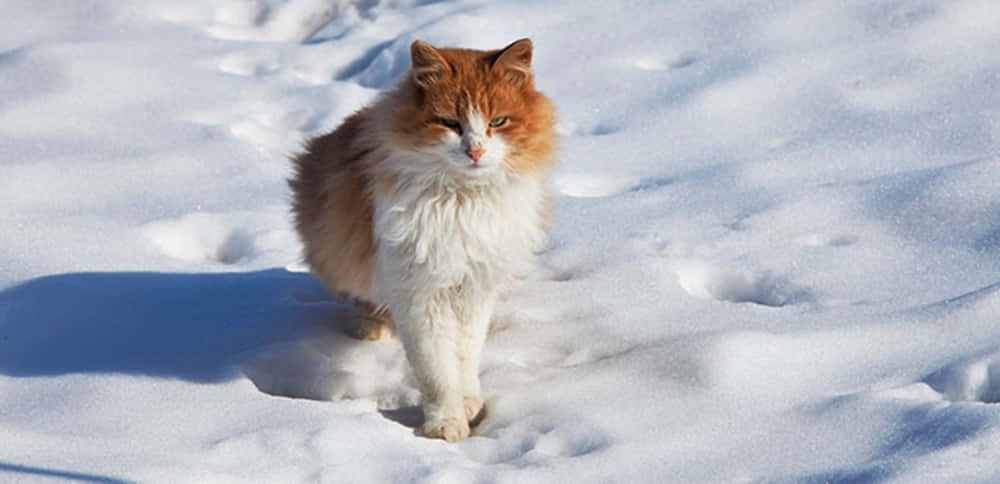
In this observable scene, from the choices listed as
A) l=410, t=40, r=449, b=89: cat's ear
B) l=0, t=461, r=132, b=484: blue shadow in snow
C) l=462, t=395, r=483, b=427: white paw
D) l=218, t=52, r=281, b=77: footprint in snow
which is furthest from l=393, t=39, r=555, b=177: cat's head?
l=218, t=52, r=281, b=77: footprint in snow

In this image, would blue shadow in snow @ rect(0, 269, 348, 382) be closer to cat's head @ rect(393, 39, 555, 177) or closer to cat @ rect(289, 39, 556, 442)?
cat @ rect(289, 39, 556, 442)

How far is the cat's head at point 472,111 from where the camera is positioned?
298 cm

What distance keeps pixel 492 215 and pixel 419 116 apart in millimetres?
328

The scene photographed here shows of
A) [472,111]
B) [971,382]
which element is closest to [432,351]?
[472,111]

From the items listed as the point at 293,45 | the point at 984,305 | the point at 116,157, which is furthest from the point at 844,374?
the point at 293,45

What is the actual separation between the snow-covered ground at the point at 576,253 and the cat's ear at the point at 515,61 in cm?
84

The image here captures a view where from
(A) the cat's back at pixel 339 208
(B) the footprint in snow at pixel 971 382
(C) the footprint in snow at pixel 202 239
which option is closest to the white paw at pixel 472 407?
(A) the cat's back at pixel 339 208

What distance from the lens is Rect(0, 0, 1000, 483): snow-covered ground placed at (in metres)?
A: 2.85

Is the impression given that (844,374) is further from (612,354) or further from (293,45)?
(293,45)

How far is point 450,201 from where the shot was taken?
3.10 metres

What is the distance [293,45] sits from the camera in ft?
19.7

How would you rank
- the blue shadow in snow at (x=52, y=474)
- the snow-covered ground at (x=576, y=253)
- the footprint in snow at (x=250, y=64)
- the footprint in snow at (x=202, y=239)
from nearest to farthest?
the blue shadow in snow at (x=52, y=474)
the snow-covered ground at (x=576, y=253)
the footprint in snow at (x=202, y=239)
the footprint in snow at (x=250, y=64)

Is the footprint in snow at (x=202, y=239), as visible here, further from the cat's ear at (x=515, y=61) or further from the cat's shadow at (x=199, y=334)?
the cat's ear at (x=515, y=61)

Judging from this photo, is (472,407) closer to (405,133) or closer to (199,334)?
(405,133)
